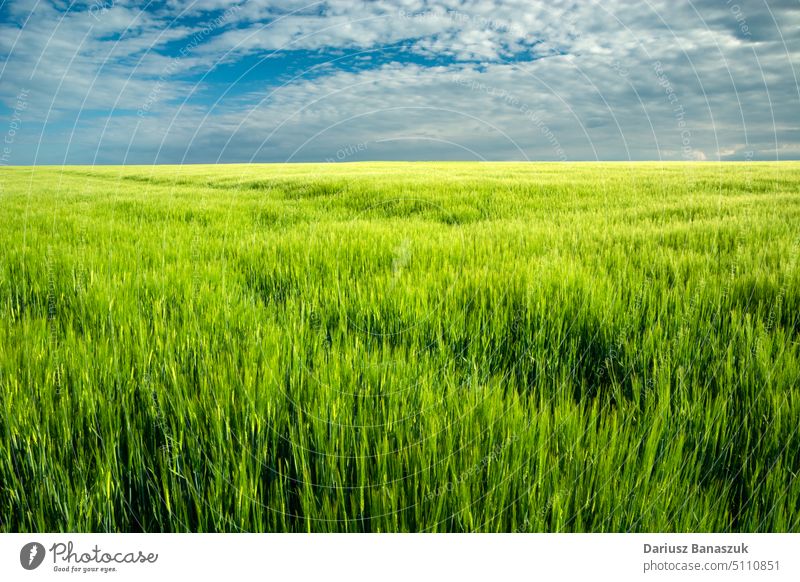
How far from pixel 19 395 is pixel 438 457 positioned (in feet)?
4.88

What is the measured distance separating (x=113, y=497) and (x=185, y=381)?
438 millimetres

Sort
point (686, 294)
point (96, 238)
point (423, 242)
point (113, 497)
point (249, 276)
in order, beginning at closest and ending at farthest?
point (113, 497) < point (686, 294) < point (249, 276) < point (423, 242) < point (96, 238)

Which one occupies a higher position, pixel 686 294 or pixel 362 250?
pixel 362 250

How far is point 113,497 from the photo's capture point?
1.31 meters

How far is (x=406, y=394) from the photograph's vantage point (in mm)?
1600

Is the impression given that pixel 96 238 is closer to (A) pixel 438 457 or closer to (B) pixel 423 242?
(B) pixel 423 242

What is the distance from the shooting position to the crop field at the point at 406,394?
1.25 metres

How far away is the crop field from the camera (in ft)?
4.11

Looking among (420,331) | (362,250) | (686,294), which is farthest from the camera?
(362,250)
